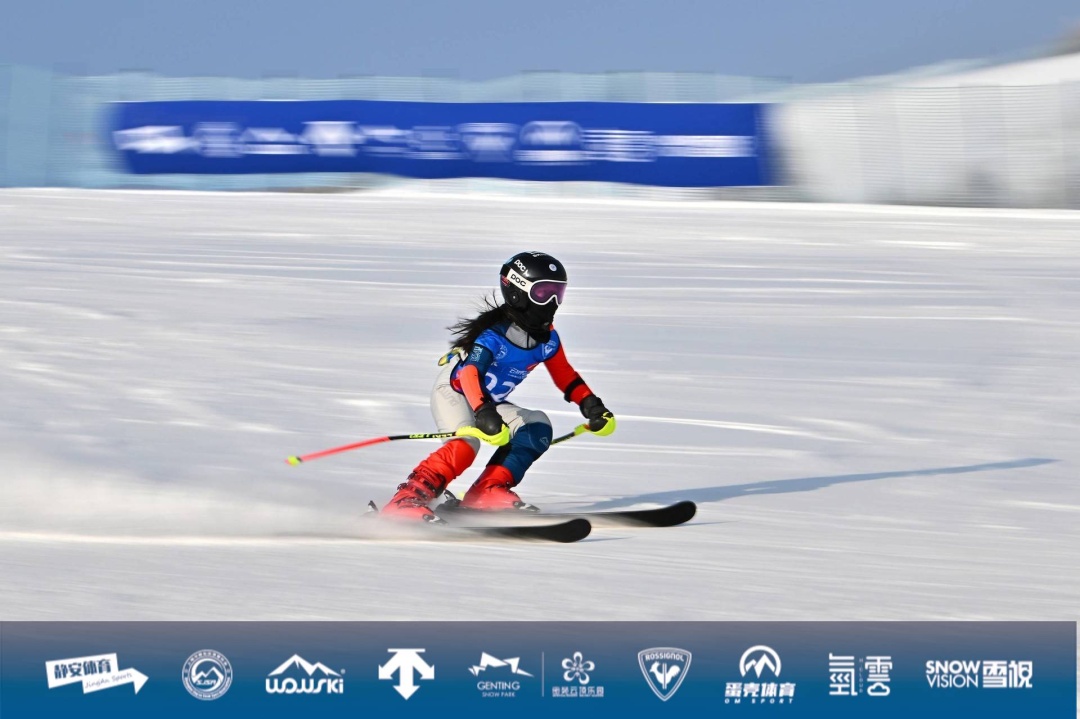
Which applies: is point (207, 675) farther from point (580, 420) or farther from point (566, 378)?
point (580, 420)

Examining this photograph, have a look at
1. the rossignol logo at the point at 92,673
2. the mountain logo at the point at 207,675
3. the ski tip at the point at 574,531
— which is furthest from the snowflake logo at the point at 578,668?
the ski tip at the point at 574,531

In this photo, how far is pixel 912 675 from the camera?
3.80m

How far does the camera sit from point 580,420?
8.64 m

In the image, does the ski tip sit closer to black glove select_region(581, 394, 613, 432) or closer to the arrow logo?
black glove select_region(581, 394, 613, 432)

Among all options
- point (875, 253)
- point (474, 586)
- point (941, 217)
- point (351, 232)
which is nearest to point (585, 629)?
point (474, 586)

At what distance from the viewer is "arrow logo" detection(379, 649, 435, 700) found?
3.67m

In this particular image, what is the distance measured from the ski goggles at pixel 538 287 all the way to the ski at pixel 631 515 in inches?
31.3

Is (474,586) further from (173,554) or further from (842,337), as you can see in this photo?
(842,337)

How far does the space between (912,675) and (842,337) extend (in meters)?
7.68

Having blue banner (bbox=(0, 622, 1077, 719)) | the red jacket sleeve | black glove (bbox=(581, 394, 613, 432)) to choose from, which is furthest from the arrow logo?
the red jacket sleeve

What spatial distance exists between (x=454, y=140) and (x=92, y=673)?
19958 mm

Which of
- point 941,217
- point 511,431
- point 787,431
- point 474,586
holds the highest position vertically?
point 941,217

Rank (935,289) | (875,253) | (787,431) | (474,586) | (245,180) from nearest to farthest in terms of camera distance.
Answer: (474,586), (787,431), (935,289), (875,253), (245,180)

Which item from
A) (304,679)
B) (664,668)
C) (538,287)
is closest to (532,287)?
(538,287)
